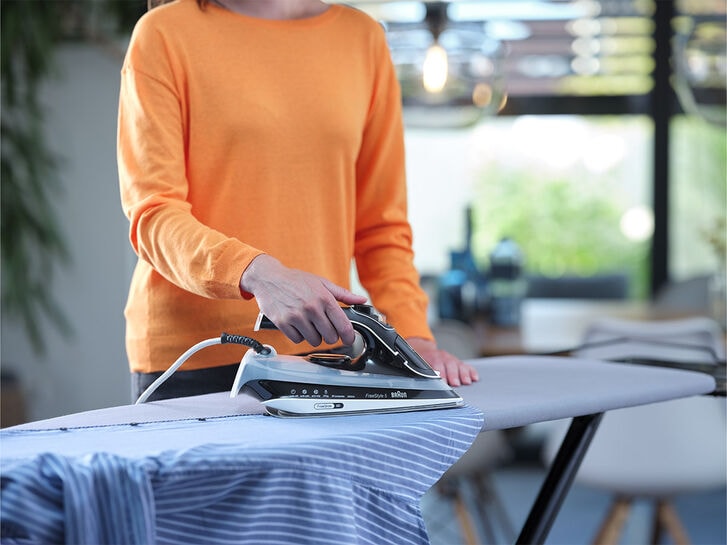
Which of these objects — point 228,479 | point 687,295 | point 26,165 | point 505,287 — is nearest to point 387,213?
point 228,479

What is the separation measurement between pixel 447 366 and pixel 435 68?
198 cm

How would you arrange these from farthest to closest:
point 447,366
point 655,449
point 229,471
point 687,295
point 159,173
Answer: point 687,295, point 655,449, point 447,366, point 159,173, point 229,471

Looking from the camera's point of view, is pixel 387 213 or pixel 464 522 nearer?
pixel 387 213

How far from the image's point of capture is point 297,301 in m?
1.04

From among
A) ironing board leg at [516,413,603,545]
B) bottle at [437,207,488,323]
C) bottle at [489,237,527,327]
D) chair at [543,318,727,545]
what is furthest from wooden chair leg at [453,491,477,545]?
ironing board leg at [516,413,603,545]

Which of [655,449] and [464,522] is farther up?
[655,449]

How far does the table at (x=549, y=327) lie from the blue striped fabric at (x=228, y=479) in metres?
1.60

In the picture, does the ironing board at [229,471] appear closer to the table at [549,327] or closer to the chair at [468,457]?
the chair at [468,457]

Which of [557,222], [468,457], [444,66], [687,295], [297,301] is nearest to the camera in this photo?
[297,301]

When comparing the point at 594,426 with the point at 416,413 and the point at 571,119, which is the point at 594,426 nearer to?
the point at 416,413

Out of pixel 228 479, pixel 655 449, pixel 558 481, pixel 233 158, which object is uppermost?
pixel 233 158

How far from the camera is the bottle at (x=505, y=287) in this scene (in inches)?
127

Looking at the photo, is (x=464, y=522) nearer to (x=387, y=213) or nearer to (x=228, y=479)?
(x=387, y=213)

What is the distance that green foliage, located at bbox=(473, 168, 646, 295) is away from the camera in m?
5.25
